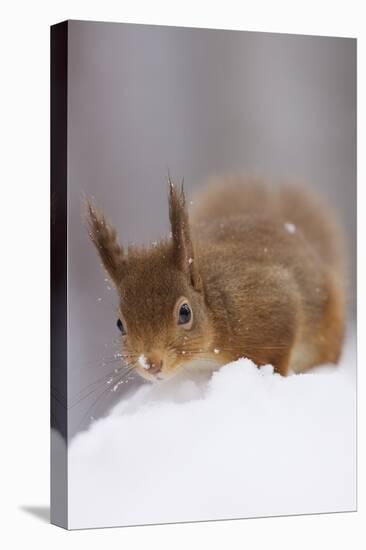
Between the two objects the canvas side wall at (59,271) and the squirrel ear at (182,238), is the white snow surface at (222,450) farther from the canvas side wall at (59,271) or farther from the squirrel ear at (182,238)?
the squirrel ear at (182,238)

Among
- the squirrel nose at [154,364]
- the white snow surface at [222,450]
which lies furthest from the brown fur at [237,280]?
the white snow surface at [222,450]

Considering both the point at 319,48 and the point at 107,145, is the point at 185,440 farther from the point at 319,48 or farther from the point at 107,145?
the point at 319,48

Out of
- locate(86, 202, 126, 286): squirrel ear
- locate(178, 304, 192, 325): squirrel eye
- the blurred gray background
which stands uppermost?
the blurred gray background

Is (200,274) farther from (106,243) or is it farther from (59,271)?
(59,271)

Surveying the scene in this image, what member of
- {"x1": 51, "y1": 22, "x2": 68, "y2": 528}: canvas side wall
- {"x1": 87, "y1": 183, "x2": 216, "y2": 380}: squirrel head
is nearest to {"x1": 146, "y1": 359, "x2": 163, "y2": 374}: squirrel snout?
{"x1": 87, "y1": 183, "x2": 216, "y2": 380}: squirrel head

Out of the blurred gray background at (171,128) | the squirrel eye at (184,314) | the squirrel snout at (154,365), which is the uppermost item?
the blurred gray background at (171,128)

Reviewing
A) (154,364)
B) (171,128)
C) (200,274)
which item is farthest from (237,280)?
(171,128)

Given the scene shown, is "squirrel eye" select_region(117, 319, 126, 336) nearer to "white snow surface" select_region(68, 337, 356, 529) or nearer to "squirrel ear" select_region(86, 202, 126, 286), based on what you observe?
"squirrel ear" select_region(86, 202, 126, 286)
